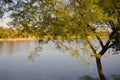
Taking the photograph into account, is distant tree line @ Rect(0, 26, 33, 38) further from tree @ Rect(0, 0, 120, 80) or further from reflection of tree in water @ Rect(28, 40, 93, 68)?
reflection of tree in water @ Rect(28, 40, 93, 68)

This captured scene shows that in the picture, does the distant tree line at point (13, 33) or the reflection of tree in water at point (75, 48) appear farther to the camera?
the distant tree line at point (13, 33)

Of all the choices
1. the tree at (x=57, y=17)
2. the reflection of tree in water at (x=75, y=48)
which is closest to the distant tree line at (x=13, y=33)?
the tree at (x=57, y=17)

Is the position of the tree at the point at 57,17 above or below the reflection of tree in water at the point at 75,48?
above

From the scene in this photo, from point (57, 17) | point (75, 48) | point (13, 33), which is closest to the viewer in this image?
point (57, 17)

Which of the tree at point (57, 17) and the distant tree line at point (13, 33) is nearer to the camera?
the tree at point (57, 17)

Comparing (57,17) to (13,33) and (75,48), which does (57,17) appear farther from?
(13,33)

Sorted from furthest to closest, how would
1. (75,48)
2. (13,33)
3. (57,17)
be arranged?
(13,33)
(75,48)
(57,17)

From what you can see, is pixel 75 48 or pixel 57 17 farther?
pixel 75 48

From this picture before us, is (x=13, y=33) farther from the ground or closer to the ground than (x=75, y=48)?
farther from the ground

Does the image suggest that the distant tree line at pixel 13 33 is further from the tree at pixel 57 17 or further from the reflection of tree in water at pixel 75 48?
the reflection of tree in water at pixel 75 48

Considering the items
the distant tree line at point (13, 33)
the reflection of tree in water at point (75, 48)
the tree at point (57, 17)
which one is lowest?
the reflection of tree in water at point (75, 48)

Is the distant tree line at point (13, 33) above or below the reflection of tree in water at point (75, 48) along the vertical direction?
above

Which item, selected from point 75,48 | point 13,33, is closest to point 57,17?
point 75,48

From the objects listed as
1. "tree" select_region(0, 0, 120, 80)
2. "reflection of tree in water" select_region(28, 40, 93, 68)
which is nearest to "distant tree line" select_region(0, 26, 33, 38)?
"tree" select_region(0, 0, 120, 80)
